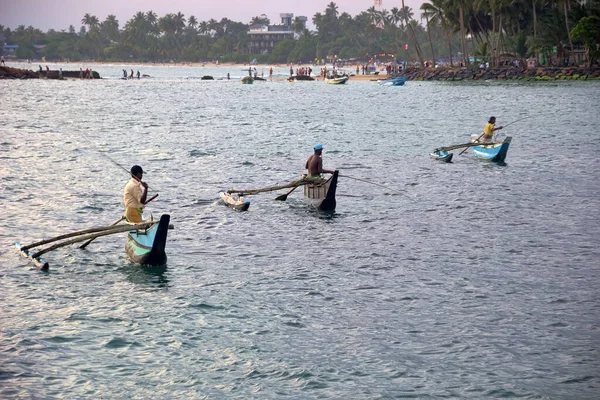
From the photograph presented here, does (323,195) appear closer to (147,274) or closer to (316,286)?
(316,286)

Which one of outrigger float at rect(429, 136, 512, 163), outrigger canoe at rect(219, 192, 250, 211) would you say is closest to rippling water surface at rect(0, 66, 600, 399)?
outrigger canoe at rect(219, 192, 250, 211)

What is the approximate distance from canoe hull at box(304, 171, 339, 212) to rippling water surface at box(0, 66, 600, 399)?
2.64 ft

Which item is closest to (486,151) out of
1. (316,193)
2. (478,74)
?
(316,193)

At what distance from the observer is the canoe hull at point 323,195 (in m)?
27.8

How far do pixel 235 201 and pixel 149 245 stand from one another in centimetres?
902

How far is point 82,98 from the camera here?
357 ft

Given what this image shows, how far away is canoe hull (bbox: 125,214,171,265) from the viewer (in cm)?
1995

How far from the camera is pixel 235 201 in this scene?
29.1 meters

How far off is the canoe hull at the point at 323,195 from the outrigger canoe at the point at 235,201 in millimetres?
2305

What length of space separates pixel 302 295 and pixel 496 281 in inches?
197

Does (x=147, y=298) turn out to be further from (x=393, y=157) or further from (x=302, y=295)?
(x=393, y=157)

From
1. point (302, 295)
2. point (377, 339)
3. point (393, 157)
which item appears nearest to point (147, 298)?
point (302, 295)

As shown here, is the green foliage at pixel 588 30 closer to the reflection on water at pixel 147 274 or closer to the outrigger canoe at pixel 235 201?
the outrigger canoe at pixel 235 201

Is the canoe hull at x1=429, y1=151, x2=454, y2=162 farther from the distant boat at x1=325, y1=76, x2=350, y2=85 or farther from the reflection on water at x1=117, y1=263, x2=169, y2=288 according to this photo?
the distant boat at x1=325, y1=76, x2=350, y2=85
